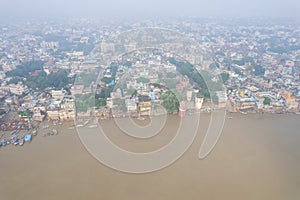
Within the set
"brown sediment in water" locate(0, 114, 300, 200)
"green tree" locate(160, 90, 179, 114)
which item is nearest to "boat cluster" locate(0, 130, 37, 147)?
"brown sediment in water" locate(0, 114, 300, 200)

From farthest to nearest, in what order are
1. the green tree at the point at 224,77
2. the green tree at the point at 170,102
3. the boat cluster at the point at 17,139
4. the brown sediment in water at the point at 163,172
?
the green tree at the point at 224,77 → the green tree at the point at 170,102 → the boat cluster at the point at 17,139 → the brown sediment in water at the point at 163,172

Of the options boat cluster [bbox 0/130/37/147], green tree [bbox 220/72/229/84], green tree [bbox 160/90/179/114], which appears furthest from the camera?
green tree [bbox 220/72/229/84]

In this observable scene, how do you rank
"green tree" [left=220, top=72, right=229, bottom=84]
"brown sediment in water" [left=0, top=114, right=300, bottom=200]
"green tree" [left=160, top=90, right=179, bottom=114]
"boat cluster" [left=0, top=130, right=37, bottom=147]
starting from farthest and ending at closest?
1. "green tree" [left=220, top=72, right=229, bottom=84]
2. "green tree" [left=160, top=90, right=179, bottom=114]
3. "boat cluster" [left=0, top=130, right=37, bottom=147]
4. "brown sediment in water" [left=0, top=114, right=300, bottom=200]

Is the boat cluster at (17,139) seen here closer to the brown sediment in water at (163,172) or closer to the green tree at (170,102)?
the brown sediment in water at (163,172)

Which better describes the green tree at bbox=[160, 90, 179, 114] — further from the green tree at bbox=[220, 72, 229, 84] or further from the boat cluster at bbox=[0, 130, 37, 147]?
the boat cluster at bbox=[0, 130, 37, 147]

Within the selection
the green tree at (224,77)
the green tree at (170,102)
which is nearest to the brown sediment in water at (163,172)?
the green tree at (170,102)

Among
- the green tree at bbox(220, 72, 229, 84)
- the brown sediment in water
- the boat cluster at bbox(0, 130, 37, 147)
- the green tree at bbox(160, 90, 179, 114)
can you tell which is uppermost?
the green tree at bbox(220, 72, 229, 84)

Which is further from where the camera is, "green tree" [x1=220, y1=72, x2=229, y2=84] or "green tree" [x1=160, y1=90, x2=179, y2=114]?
"green tree" [x1=220, y1=72, x2=229, y2=84]

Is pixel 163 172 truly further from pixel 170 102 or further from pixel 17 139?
pixel 17 139

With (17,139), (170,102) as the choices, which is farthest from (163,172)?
(17,139)
